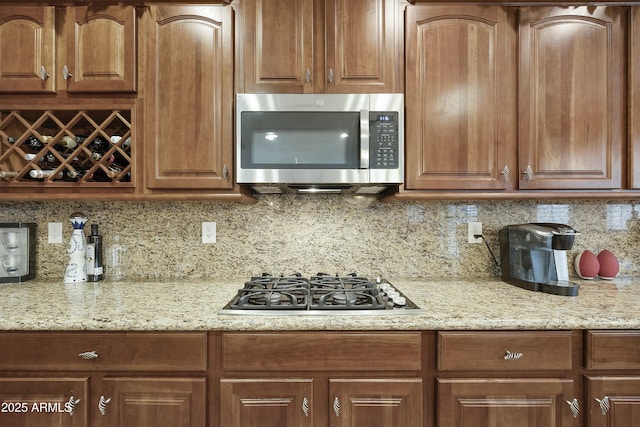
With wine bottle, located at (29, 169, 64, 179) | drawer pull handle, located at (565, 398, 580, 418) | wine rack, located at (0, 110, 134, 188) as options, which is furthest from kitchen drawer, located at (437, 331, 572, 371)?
wine bottle, located at (29, 169, 64, 179)

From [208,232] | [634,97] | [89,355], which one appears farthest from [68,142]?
[634,97]

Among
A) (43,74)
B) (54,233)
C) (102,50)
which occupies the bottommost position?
(54,233)

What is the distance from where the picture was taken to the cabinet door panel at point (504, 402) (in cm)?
119

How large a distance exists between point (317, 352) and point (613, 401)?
1.07 metres

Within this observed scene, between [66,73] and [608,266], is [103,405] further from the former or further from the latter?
[608,266]

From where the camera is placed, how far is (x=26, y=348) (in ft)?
3.89

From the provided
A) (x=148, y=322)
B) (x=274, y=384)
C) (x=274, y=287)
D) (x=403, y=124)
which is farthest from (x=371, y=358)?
(x=403, y=124)

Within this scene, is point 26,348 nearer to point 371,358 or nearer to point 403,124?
point 371,358

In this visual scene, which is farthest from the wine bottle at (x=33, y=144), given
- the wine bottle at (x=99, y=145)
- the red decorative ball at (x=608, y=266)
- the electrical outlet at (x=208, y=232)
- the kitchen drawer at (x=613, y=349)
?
the red decorative ball at (x=608, y=266)

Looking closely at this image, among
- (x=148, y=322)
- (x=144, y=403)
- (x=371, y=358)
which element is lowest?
(x=144, y=403)

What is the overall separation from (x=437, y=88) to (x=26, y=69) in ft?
6.28

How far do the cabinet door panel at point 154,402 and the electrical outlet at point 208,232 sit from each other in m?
0.83

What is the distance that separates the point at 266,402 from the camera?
1.19 metres

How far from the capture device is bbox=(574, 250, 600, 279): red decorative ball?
181 cm
